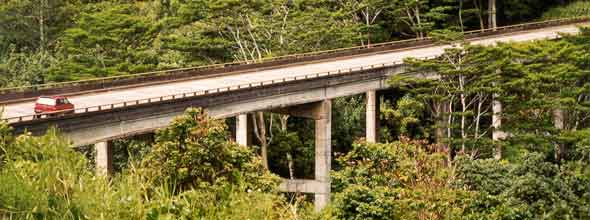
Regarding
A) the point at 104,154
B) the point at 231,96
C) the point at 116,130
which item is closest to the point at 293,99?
the point at 231,96

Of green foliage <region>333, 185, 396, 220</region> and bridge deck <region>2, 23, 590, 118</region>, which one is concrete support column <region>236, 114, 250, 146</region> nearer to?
bridge deck <region>2, 23, 590, 118</region>

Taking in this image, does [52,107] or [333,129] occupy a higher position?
[52,107]

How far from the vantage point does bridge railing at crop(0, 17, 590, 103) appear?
3416 centimetres

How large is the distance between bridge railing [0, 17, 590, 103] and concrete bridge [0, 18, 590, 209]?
5 centimetres

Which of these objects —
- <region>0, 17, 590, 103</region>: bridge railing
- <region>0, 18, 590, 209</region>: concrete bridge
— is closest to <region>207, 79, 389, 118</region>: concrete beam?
<region>0, 18, 590, 209</region>: concrete bridge

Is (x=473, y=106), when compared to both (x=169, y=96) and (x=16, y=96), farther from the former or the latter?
(x=16, y=96)

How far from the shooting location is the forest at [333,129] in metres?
10.2

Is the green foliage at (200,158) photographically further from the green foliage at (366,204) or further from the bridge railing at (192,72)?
the bridge railing at (192,72)

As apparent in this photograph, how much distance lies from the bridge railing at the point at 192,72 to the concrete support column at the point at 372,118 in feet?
15.3

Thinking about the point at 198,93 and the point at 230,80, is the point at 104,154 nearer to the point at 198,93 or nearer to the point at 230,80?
the point at 230,80

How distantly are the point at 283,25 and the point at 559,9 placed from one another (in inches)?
1154

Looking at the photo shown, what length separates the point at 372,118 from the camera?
47.2 meters

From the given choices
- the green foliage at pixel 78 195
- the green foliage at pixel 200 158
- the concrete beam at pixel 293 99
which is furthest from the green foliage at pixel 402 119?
the green foliage at pixel 78 195

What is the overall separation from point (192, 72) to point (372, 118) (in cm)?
1195
